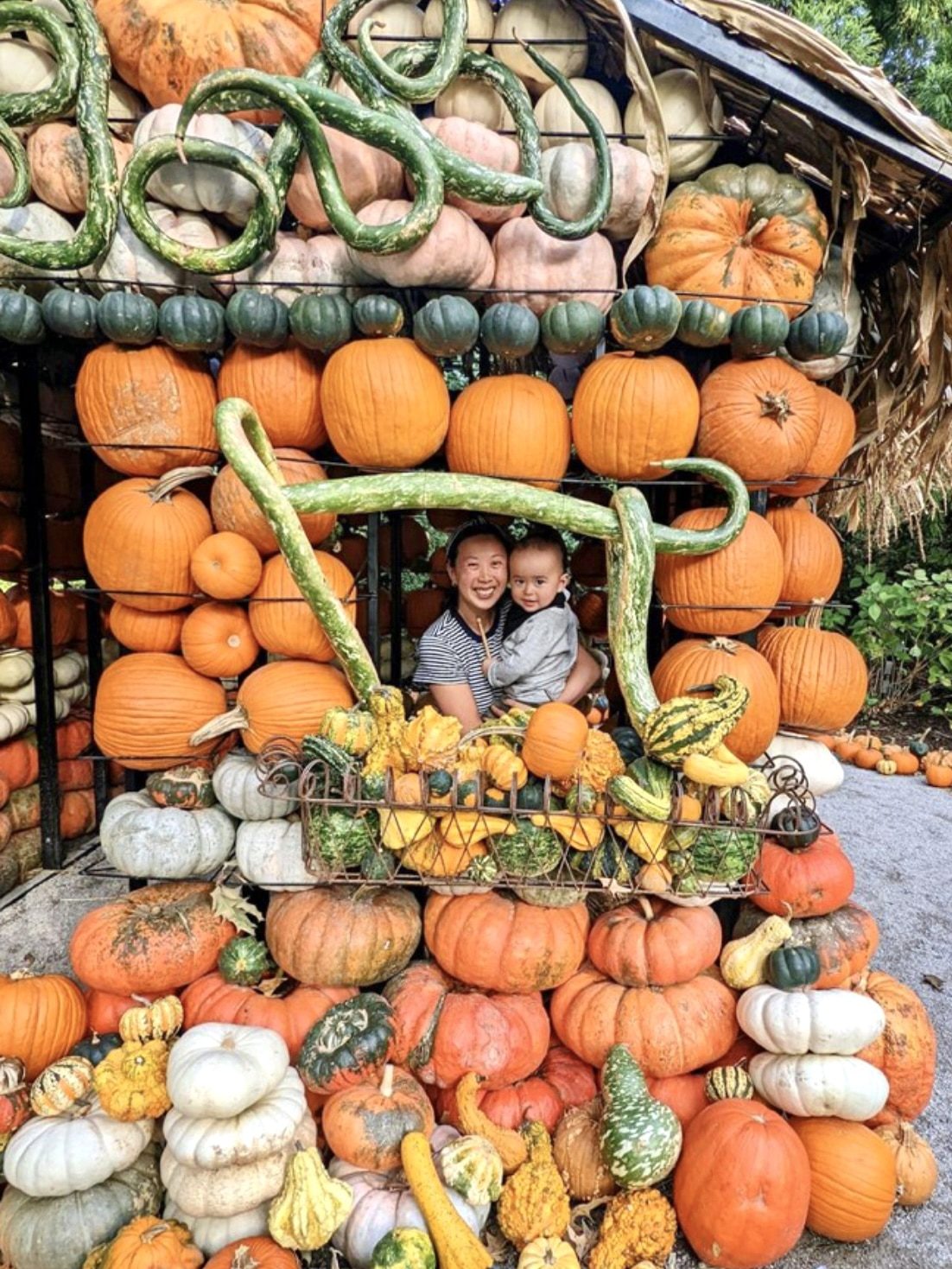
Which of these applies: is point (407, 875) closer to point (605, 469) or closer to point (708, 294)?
point (605, 469)

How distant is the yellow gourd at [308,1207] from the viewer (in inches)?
69.6

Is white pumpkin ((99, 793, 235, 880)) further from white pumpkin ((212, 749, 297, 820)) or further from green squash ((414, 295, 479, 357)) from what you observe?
green squash ((414, 295, 479, 357))

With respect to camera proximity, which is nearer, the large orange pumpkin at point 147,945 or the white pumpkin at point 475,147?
the large orange pumpkin at point 147,945

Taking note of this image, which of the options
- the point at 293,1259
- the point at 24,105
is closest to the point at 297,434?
the point at 24,105

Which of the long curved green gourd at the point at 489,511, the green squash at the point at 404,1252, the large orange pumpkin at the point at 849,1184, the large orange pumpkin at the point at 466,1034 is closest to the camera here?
the green squash at the point at 404,1252

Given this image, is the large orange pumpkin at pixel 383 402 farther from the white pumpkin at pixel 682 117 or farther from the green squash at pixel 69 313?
the white pumpkin at pixel 682 117

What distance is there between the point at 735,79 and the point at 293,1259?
396 centimetres

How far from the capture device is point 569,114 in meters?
2.57

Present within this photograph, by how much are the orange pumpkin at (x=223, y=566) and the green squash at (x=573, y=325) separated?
1371mm

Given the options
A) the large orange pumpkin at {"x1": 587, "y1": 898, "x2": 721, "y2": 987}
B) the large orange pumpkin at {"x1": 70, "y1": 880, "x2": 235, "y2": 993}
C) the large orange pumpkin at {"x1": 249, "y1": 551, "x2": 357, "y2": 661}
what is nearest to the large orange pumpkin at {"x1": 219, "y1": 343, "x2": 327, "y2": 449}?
the large orange pumpkin at {"x1": 249, "y1": 551, "x2": 357, "y2": 661}

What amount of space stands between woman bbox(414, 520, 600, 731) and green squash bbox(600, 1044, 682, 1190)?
1302mm

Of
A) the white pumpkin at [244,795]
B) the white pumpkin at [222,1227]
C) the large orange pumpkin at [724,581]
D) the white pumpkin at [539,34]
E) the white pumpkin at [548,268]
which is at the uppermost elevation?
the white pumpkin at [539,34]

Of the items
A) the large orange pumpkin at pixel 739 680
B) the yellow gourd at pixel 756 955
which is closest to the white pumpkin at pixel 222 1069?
the yellow gourd at pixel 756 955

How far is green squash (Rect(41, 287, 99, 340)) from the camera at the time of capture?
2393 mm
